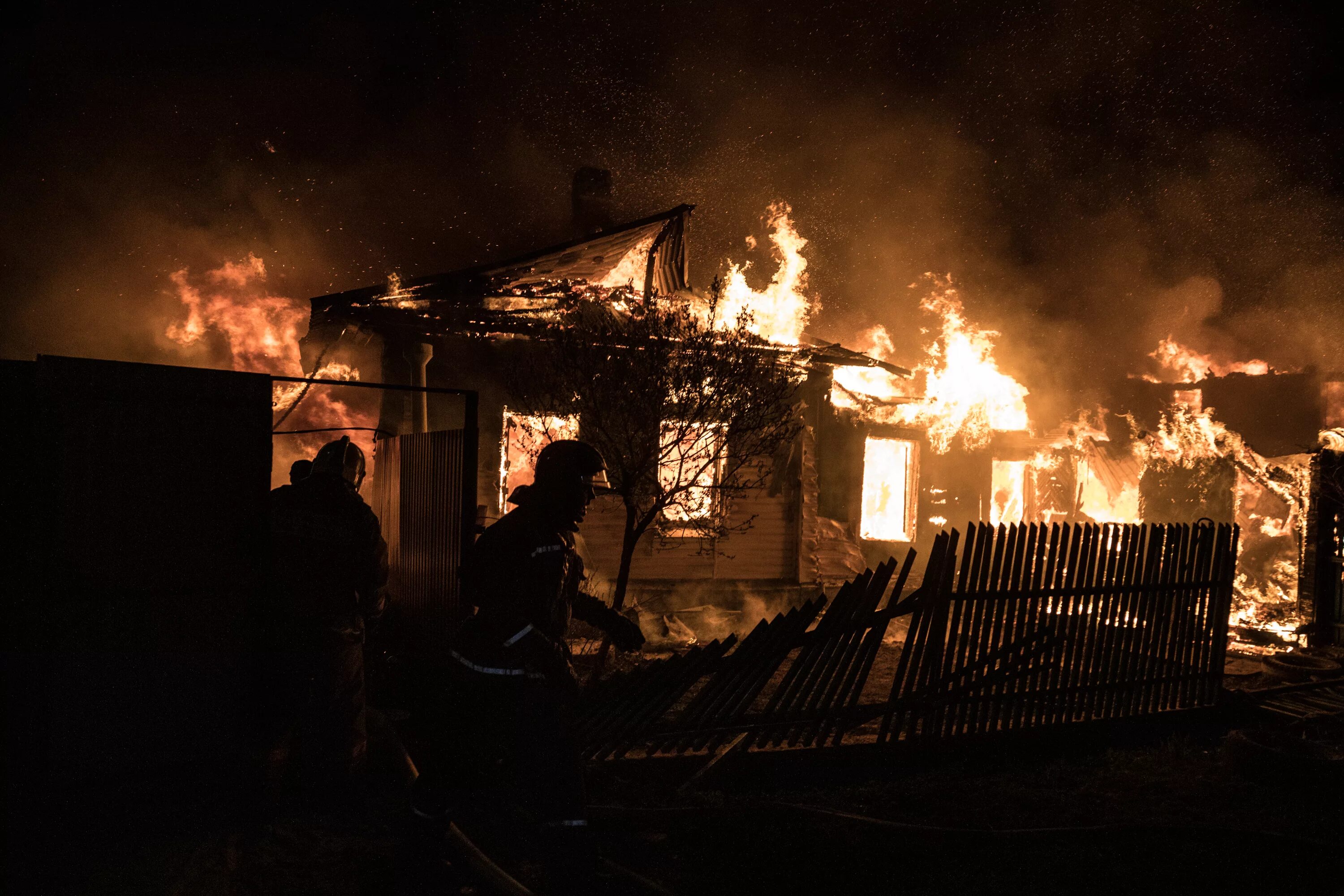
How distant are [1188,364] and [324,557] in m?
34.9

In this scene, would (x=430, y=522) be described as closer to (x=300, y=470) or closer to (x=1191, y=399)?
(x=300, y=470)

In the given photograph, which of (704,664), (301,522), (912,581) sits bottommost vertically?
(912,581)

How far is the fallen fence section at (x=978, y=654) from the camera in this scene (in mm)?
5000

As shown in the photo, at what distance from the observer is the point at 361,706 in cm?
484

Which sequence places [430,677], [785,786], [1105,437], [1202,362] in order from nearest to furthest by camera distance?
[430,677], [785,786], [1105,437], [1202,362]

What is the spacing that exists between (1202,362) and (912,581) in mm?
22289

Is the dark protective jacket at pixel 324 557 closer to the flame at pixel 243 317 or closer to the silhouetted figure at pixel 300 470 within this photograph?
the silhouetted figure at pixel 300 470

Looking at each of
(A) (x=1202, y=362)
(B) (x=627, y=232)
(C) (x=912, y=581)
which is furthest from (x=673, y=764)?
(A) (x=1202, y=362)

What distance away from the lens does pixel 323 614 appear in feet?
14.8

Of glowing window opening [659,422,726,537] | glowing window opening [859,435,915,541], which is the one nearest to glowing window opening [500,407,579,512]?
glowing window opening [659,422,726,537]

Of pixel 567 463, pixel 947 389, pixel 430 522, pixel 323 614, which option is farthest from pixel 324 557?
pixel 947 389

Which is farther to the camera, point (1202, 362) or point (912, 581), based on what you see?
point (1202, 362)

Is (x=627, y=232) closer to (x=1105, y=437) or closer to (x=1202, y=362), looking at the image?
(x=1105, y=437)

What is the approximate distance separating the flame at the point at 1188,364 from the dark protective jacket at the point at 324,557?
106 feet
